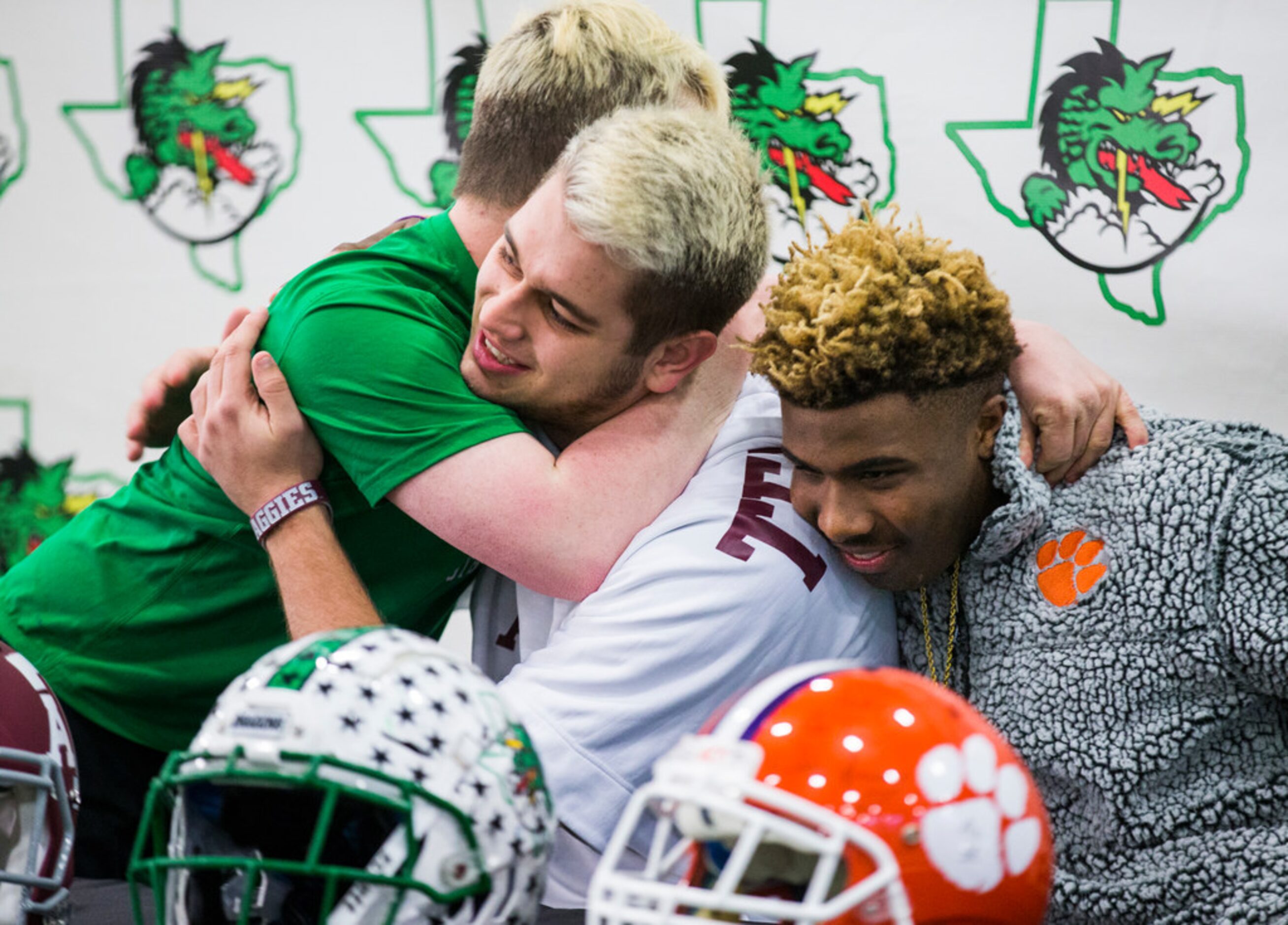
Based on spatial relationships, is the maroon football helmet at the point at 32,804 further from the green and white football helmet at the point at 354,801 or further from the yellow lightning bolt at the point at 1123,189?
the yellow lightning bolt at the point at 1123,189

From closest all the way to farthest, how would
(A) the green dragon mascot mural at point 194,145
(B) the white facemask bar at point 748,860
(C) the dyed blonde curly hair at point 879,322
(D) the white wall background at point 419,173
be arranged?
(B) the white facemask bar at point 748,860
(C) the dyed blonde curly hair at point 879,322
(D) the white wall background at point 419,173
(A) the green dragon mascot mural at point 194,145

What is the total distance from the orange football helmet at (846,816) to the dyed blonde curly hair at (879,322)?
1.03 feet

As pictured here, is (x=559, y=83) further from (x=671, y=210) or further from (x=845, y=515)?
(x=845, y=515)

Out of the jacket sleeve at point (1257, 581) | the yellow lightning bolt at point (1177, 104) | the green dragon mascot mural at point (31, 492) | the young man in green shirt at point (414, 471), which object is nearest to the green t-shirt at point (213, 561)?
the young man in green shirt at point (414, 471)

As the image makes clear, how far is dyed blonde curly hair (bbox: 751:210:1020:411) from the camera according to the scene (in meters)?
1.06

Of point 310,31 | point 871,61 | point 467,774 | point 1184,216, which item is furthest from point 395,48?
point 467,774

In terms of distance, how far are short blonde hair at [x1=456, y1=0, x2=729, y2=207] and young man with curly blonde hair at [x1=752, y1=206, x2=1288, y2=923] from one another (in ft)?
1.26

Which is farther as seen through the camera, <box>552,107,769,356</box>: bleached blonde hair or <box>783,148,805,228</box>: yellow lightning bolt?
<box>783,148,805,228</box>: yellow lightning bolt

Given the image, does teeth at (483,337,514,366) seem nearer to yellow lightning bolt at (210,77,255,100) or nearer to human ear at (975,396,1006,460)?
human ear at (975,396,1006,460)

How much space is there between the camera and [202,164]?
200 centimetres

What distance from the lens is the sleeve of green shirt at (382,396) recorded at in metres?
1.22

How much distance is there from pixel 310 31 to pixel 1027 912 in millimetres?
1650

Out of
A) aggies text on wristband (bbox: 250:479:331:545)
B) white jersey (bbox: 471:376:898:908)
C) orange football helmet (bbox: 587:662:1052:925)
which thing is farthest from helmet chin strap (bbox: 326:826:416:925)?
aggies text on wristband (bbox: 250:479:331:545)

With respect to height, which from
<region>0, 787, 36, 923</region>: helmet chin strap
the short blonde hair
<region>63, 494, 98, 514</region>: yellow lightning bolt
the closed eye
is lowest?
<region>63, 494, 98, 514</region>: yellow lightning bolt
